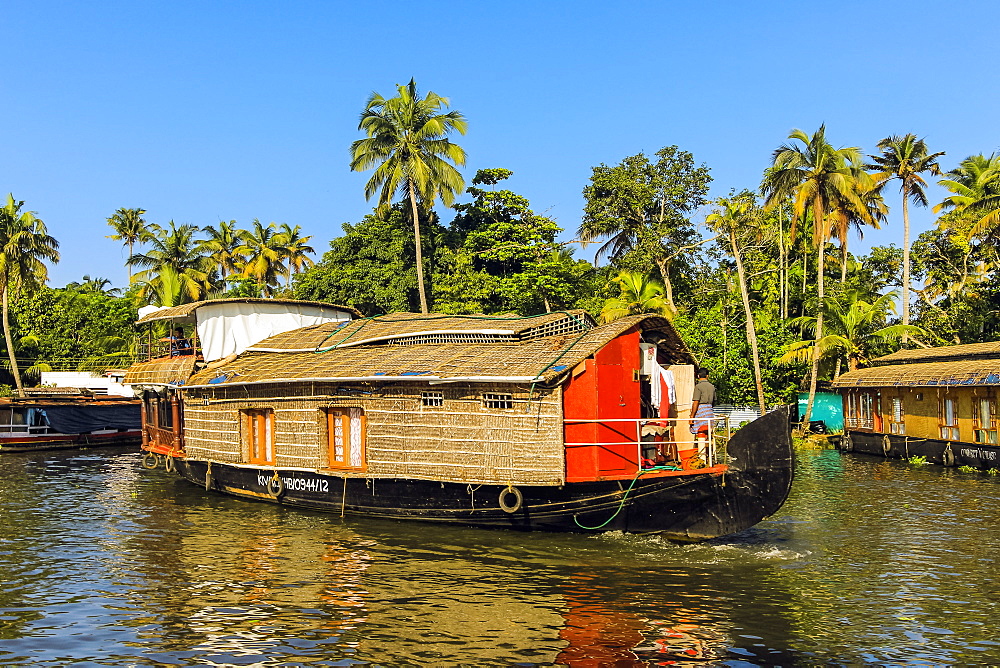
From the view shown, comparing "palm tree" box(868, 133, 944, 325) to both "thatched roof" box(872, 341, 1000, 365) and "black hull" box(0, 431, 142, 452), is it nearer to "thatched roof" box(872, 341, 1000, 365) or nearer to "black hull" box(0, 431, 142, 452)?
"thatched roof" box(872, 341, 1000, 365)

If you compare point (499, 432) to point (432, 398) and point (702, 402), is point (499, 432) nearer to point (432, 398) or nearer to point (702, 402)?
point (432, 398)

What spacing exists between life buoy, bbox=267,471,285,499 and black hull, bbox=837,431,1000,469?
59.5ft

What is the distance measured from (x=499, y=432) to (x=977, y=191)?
29.4 m

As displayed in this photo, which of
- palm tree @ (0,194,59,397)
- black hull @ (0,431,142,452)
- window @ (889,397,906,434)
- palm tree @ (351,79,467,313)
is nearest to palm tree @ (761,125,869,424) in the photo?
window @ (889,397,906,434)

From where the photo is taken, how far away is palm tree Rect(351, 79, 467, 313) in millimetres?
34938

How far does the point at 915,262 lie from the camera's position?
140ft

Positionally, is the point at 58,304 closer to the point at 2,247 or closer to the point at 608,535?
the point at 2,247

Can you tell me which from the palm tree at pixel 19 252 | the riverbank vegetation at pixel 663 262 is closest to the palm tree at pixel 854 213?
the riverbank vegetation at pixel 663 262

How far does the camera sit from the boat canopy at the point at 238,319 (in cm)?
2197

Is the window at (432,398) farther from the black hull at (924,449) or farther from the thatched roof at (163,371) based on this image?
the black hull at (924,449)

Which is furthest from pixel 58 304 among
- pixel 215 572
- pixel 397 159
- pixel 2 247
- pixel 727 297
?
pixel 215 572

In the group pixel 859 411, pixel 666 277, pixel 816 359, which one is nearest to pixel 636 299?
pixel 666 277

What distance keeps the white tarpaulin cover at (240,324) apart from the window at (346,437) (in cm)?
670

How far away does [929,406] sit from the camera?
25672 millimetres
